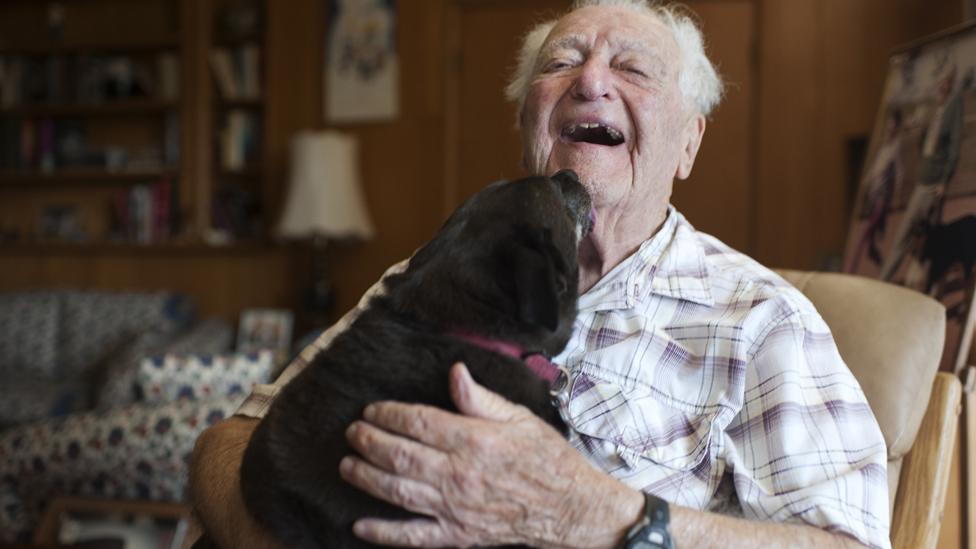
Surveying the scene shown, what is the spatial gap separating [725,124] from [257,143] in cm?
312

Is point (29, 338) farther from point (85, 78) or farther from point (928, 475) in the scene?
point (928, 475)

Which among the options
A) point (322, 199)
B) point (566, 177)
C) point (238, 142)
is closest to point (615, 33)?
point (566, 177)

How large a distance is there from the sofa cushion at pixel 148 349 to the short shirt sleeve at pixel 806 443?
3.21 metres

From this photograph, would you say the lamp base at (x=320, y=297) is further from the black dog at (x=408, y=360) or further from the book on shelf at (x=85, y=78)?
the black dog at (x=408, y=360)

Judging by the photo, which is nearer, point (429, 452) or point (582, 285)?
point (429, 452)

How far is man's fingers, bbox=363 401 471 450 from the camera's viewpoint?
3.47ft

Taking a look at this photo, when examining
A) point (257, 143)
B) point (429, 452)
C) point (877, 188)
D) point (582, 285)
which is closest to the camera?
point (429, 452)

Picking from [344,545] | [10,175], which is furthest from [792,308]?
[10,175]

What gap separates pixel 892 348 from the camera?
1.44m

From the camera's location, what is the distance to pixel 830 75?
4492mm

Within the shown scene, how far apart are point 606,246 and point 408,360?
61 cm

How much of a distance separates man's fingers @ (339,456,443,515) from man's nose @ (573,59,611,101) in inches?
33.7

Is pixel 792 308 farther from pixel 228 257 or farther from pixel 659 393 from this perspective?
pixel 228 257

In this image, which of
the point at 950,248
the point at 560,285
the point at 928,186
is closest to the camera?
the point at 560,285
